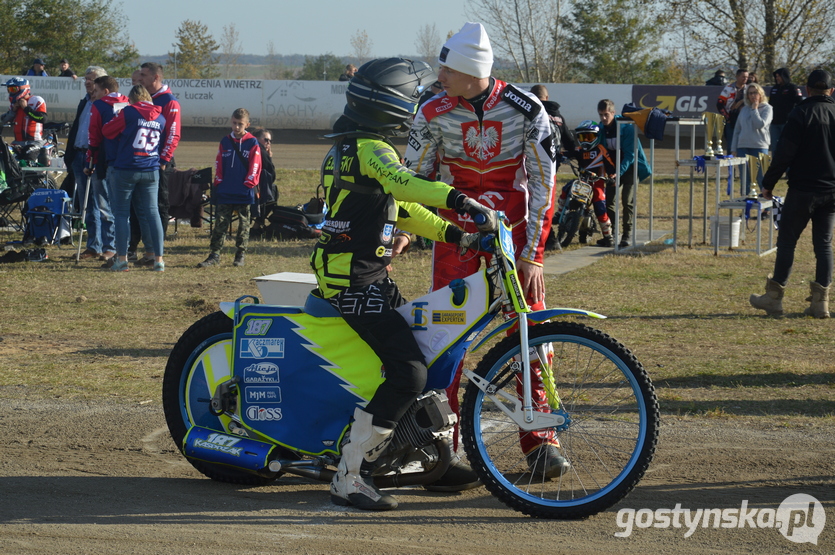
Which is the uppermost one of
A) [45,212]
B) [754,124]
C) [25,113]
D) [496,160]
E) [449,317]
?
[25,113]

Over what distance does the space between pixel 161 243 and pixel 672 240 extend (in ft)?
25.2

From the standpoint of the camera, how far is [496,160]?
15.1 feet

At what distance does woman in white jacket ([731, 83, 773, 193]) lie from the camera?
1486 centimetres

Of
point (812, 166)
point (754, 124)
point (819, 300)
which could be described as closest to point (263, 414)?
point (812, 166)

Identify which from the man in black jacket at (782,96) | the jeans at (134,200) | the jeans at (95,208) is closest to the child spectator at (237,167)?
the jeans at (134,200)

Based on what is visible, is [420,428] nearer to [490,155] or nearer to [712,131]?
[490,155]

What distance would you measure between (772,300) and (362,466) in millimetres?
6125

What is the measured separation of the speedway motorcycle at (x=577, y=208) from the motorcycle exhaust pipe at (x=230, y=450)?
940 centimetres

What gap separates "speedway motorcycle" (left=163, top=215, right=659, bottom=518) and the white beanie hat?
33.7 inches

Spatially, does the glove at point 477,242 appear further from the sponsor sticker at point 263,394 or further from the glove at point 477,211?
the sponsor sticker at point 263,394

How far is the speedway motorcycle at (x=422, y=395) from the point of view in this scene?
397 cm

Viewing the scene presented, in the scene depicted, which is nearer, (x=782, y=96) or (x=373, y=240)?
(x=373, y=240)

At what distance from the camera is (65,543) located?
12.3 ft

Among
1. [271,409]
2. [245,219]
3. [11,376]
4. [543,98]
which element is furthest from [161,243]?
[271,409]
